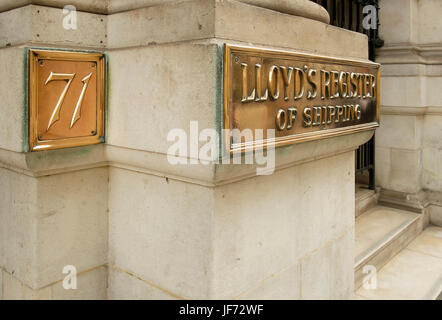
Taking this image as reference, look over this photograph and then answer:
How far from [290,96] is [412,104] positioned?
4.16 metres

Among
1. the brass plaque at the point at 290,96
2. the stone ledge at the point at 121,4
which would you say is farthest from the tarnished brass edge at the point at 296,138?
the stone ledge at the point at 121,4

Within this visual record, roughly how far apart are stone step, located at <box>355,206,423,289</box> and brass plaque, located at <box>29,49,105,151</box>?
2863mm

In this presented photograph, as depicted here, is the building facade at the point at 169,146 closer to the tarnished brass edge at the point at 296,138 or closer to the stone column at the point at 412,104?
the tarnished brass edge at the point at 296,138

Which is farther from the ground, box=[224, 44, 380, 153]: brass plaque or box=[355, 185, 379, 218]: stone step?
box=[224, 44, 380, 153]: brass plaque

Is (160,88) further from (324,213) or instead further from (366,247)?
(366,247)

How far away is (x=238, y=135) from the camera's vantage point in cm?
169

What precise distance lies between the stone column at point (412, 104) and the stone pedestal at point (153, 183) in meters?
3.66

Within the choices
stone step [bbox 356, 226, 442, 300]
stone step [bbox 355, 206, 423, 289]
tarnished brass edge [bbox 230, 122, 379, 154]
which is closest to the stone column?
stone step [bbox 355, 206, 423, 289]

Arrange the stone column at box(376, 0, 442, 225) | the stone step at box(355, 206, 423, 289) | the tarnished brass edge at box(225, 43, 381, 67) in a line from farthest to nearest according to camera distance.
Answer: the stone column at box(376, 0, 442, 225)
the stone step at box(355, 206, 423, 289)
the tarnished brass edge at box(225, 43, 381, 67)

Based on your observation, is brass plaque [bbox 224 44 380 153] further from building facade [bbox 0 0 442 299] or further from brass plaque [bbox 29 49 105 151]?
brass plaque [bbox 29 49 105 151]

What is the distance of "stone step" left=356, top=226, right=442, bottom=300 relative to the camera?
3.68 m

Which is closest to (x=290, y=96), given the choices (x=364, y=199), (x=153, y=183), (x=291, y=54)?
(x=291, y=54)

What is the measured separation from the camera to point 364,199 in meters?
5.49

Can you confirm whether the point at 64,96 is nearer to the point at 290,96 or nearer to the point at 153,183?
the point at 153,183
